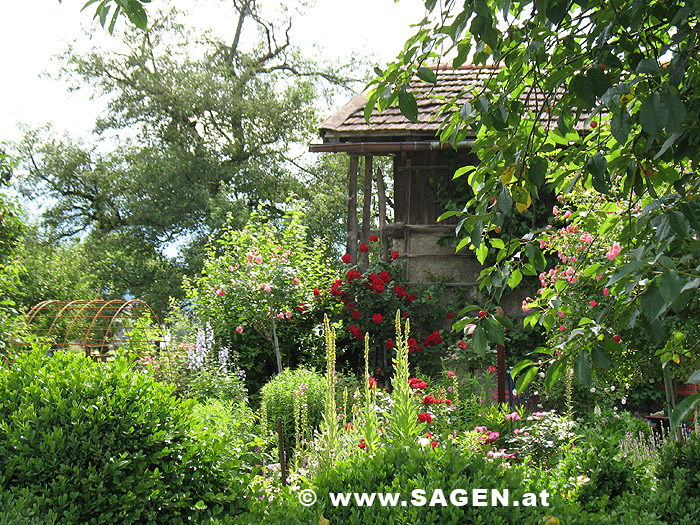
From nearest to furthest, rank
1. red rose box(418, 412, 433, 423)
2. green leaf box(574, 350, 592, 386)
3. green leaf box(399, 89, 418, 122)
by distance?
green leaf box(574, 350, 592, 386), green leaf box(399, 89, 418, 122), red rose box(418, 412, 433, 423)

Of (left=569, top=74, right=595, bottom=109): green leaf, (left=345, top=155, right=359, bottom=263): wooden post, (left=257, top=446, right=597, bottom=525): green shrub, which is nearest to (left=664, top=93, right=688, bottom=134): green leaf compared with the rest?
(left=569, top=74, right=595, bottom=109): green leaf

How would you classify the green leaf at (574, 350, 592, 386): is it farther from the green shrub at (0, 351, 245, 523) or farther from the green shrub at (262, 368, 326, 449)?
the green shrub at (262, 368, 326, 449)

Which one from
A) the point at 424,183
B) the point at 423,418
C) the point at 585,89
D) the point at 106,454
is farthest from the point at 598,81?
the point at 424,183

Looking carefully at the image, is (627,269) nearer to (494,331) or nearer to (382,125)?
(494,331)

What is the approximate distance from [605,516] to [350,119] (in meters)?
6.74

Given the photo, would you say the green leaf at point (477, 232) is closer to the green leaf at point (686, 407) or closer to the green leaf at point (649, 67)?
the green leaf at point (649, 67)

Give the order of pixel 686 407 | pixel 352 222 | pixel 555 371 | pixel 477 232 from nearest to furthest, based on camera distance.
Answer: pixel 686 407 < pixel 555 371 < pixel 477 232 < pixel 352 222

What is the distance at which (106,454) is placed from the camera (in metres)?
2.55

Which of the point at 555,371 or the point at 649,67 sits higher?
the point at 649,67

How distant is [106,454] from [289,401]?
330cm

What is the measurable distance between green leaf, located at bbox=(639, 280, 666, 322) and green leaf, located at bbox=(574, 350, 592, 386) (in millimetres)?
260

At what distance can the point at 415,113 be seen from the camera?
6.39 ft

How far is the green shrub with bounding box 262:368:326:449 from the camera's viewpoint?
565 cm

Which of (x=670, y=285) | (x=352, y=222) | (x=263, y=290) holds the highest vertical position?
(x=352, y=222)
